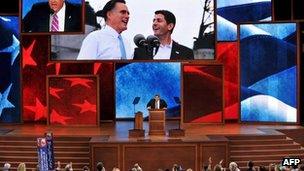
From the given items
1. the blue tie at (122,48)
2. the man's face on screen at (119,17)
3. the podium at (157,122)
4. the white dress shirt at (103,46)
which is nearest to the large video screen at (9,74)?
the white dress shirt at (103,46)

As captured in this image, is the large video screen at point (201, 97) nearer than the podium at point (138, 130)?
No

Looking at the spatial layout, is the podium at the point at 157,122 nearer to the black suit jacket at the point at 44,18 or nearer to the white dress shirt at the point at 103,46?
the white dress shirt at the point at 103,46

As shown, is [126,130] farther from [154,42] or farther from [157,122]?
[154,42]

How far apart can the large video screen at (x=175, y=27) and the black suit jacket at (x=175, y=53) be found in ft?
0.30

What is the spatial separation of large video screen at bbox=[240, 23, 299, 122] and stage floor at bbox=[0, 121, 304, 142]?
0.47 metres

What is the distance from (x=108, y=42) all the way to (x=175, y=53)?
4.93 feet

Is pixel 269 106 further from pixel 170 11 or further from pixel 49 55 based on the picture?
pixel 49 55

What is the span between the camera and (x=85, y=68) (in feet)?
→ 54.2

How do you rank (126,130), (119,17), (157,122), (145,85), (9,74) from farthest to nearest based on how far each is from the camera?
(145,85) → (9,74) → (119,17) → (126,130) → (157,122)

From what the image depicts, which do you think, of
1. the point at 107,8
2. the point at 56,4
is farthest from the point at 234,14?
the point at 56,4

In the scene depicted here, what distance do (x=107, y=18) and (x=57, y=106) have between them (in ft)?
7.35

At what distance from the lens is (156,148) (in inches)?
509

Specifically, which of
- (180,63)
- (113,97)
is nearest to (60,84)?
(113,97)

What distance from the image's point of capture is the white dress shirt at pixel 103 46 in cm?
1562
